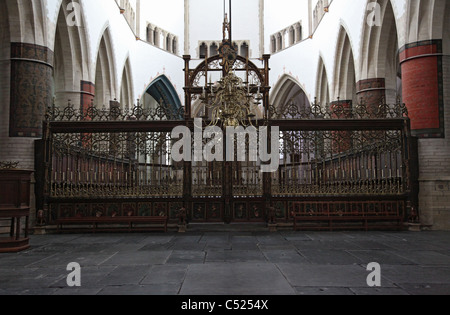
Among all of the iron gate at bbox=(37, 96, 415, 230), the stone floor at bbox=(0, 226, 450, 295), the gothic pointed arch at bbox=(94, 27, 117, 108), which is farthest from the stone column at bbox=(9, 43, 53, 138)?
the gothic pointed arch at bbox=(94, 27, 117, 108)

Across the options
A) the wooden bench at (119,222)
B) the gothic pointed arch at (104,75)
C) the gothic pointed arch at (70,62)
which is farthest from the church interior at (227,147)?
the gothic pointed arch at (104,75)

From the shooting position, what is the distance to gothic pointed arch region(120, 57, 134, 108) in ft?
67.8

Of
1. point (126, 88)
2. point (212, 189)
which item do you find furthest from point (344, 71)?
point (212, 189)

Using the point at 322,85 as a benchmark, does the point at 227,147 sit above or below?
below

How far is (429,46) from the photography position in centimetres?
984

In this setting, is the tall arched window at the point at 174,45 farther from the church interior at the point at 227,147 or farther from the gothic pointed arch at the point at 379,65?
the church interior at the point at 227,147

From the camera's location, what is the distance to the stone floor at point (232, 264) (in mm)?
4023

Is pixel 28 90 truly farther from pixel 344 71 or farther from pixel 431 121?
pixel 344 71

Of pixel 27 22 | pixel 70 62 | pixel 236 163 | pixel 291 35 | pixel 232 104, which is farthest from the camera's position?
pixel 291 35

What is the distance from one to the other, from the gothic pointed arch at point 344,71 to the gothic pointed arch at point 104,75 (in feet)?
31.5

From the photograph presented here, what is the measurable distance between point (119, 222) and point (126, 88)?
13204 mm

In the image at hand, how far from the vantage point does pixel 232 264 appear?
5.25 m

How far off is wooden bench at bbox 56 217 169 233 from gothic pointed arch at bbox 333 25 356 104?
1113 cm

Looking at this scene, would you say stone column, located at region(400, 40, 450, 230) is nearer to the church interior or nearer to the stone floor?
the church interior
